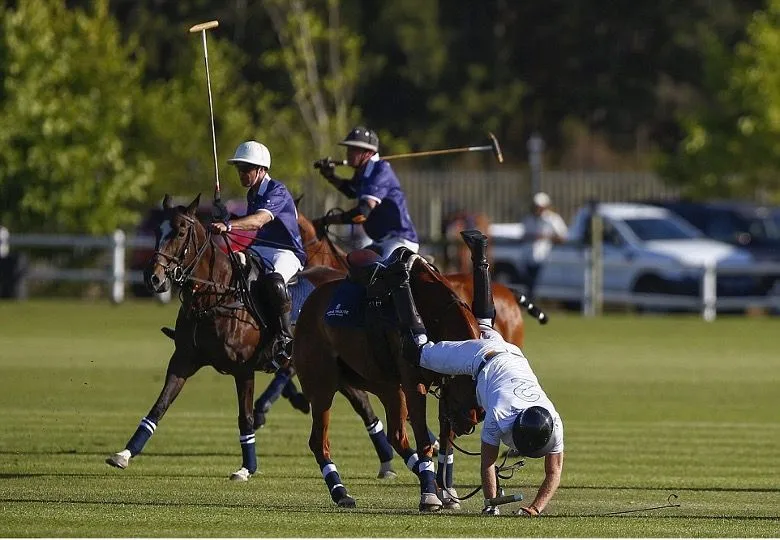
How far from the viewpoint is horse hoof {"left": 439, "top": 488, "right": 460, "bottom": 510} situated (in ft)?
38.1

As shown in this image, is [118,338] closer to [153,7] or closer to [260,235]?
[260,235]

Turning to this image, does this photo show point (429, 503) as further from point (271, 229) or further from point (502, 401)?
point (271, 229)

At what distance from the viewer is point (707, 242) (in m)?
35.5

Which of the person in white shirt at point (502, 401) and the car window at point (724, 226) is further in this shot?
the car window at point (724, 226)

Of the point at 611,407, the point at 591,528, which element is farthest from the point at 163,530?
the point at 611,407

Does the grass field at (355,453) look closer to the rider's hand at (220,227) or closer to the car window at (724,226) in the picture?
the rider's hand at (220,227)

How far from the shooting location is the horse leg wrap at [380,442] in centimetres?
1397

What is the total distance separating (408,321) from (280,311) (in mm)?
3197

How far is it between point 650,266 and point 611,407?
584 inches

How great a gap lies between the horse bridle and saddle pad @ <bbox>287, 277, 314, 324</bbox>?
2.99ft

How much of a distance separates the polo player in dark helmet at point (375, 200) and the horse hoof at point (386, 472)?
2171 millimetres

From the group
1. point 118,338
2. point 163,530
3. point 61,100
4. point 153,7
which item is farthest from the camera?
point 153,7

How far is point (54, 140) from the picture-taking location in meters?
39.8

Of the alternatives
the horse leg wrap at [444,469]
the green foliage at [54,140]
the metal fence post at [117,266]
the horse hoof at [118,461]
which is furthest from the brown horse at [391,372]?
the green foliage at [54,140]
